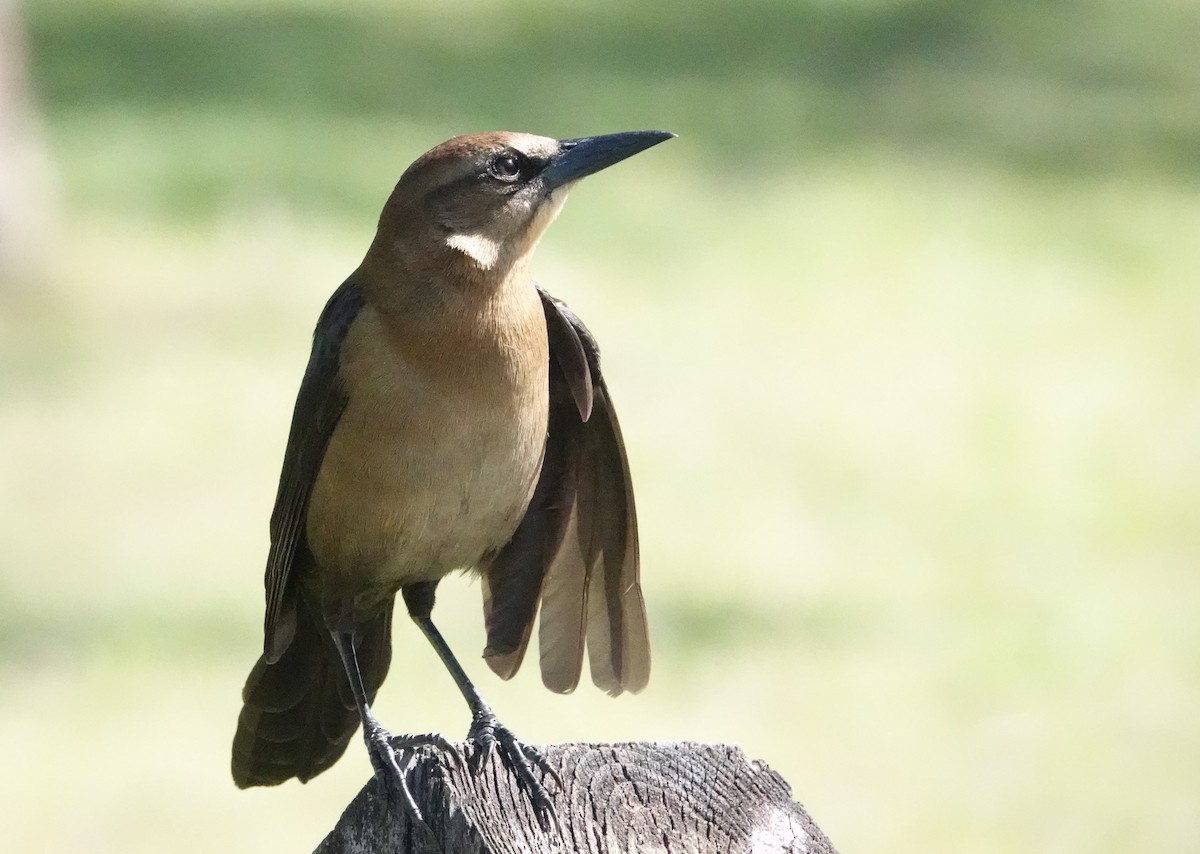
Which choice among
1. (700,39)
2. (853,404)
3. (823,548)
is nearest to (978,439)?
(853,404)

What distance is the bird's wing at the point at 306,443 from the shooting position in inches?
182

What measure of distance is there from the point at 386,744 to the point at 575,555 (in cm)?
83

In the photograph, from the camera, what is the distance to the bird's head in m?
4.66

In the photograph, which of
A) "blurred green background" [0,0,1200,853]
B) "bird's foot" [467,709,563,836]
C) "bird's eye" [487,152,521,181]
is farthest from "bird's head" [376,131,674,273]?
"blurred green background" [0,0,1200,853]

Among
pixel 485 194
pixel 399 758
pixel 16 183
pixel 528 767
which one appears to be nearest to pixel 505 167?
pixel 485 194

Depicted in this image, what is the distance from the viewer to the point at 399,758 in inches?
145

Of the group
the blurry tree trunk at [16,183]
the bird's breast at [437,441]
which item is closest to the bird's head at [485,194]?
the bird's breast at [437,441]

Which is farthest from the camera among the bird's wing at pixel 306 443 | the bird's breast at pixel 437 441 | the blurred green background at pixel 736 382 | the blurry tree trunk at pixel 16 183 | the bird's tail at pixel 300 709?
the blurry tree trunk at pixel 16 183

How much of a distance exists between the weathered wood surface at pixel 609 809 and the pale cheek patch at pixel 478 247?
1.48 m

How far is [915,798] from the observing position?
798cm

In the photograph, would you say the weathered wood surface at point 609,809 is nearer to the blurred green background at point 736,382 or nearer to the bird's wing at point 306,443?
the bird's wing at point 306,443

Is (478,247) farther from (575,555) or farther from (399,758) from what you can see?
(399,758)

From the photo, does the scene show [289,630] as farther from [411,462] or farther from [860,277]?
[860,277]

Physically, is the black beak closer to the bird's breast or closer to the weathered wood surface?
the bird's breast
